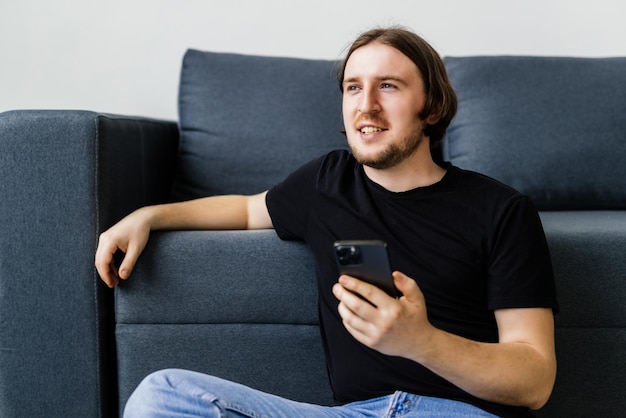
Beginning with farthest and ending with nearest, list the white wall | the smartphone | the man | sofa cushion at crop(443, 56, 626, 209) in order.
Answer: the white wall < sofa cushion at crop(443, 56, 626, 209) < the man < the smartphone

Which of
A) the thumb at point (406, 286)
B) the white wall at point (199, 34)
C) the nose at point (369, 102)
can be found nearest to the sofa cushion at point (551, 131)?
the white wall at point (199, 34)

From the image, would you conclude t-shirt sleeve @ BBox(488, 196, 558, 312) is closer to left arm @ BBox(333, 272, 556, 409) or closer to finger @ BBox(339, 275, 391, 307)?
left arm @ BBox(333, 272, 556, 409)

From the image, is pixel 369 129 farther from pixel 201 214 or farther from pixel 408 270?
pixel 201 214

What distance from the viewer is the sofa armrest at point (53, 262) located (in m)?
1.50

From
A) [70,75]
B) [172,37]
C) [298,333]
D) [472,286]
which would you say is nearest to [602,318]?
[472,286]

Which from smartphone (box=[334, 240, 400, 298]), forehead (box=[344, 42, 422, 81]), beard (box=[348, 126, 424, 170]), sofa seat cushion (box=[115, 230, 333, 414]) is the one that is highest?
forehead (box=[344, 42, 422, 81])

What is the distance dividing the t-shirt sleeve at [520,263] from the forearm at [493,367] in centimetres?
7

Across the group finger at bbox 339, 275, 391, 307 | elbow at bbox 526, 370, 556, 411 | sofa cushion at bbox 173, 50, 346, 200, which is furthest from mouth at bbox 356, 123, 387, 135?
sofa cushion at bbox 173, 50, 346, 200

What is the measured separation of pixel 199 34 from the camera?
2.36m

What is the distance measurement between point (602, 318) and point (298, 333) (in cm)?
58

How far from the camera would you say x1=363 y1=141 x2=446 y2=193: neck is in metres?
1.31

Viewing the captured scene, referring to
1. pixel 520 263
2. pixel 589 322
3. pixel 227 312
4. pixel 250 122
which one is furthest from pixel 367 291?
pixel 250 122

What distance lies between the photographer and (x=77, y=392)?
1.53 metres

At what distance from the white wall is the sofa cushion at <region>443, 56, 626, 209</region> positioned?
0.29 meters
